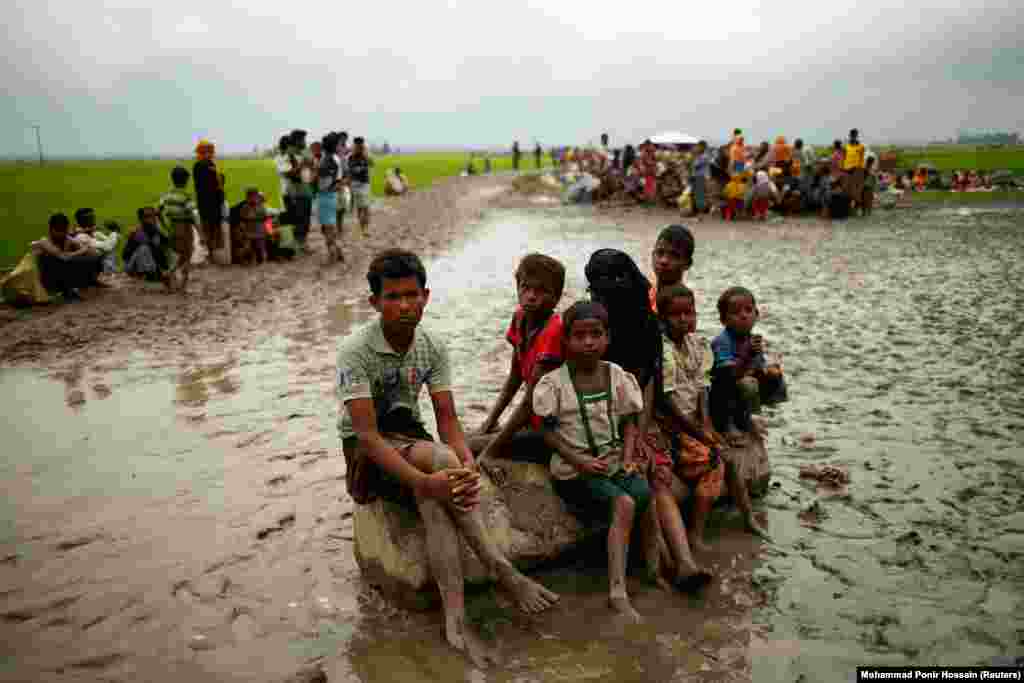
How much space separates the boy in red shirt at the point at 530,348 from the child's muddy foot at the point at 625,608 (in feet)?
2.98

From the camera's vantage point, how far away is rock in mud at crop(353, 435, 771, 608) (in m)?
3.51

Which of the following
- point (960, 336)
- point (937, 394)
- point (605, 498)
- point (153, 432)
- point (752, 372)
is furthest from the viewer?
point (960, 336)

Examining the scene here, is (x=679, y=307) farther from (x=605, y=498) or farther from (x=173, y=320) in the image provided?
(x=173, y=320)

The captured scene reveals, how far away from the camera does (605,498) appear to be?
3.66 metres

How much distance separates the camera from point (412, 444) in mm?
3520

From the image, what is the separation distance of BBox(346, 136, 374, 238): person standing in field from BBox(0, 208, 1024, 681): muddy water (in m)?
9.30

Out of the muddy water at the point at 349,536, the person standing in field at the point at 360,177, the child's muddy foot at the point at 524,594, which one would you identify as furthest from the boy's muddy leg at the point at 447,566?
the person standing in field at the point at 360,177

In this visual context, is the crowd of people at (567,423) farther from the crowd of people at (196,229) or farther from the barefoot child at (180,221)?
the barefoot child at (180,221)

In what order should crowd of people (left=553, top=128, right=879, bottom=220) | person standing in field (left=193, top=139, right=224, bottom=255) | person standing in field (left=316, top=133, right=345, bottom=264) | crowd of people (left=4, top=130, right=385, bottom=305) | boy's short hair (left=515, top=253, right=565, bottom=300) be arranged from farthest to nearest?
1. crowd of people (left=553, top=128, right=879, bottom=220)
2. person standing in field (left=316, top=133, right=345, bottom=264)
3. person standing in field (left=193, top=139, right=224, bottom=255)
4. crowd of people (left=4, top=130, right=385, bottom=305)
5. boy's short hair (left=515, top=253, right=565, bottom=300)

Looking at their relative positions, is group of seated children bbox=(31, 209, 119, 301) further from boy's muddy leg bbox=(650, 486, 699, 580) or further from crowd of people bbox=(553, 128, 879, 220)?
crowd of people bbox=(553, 128, 879, 220)

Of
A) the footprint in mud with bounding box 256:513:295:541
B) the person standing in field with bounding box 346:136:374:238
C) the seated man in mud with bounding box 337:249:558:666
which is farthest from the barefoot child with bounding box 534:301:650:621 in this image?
the person standing in field with bounding box 346:136:374:238

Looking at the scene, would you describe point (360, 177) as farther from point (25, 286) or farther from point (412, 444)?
point (412, 444)

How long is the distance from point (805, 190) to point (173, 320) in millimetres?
17724

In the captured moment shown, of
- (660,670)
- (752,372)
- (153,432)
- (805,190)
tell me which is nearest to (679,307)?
(752,372)
